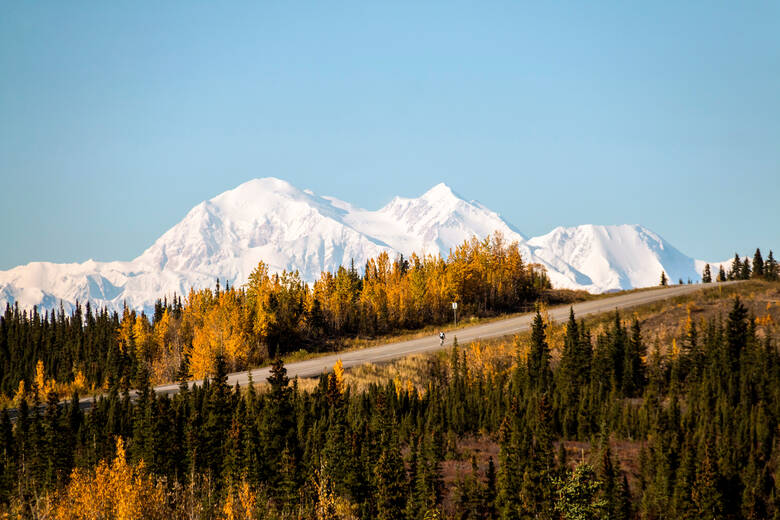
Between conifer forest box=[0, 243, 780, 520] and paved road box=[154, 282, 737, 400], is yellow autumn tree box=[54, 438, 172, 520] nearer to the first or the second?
conifer forest box=[0, 243, 780, 520]

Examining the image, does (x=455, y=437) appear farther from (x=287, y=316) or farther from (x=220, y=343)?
(x=287, y=316)

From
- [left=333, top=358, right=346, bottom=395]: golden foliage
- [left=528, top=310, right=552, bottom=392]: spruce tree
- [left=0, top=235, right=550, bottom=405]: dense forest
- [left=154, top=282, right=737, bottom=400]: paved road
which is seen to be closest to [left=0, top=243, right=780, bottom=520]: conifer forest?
[left=528, top=310, right=552, bottom=392]: spruce tree

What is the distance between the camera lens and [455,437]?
50281mm

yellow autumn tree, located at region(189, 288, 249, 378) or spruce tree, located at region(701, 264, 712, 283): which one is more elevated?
spruce tree, located at region(701, 264, 712, 283)

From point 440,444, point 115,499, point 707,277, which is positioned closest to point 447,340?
point 440,444

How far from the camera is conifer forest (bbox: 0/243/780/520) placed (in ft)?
132

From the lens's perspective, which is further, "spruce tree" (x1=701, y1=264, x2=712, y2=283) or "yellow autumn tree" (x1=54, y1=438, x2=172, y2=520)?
"spruce tree" (x1=701, y1=264, x2=712, y2=283)

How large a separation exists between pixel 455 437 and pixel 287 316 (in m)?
38.9

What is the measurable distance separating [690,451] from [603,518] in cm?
1253

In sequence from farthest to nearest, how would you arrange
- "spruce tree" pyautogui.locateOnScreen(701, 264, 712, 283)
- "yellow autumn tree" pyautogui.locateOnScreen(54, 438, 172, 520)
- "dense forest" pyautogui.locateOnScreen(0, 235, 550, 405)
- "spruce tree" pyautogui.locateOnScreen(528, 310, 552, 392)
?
"spruce tree" pyautogui.locateOnScreen(701, 264, 712, 283), "dense forest" pyautogui.locateOnScreen(0, 235, 550, 405), "spruce tree" pyautogui.locateOnScreen(528, 310, 552, 392), "yellow autumn tree" pyautogui.locateOnScreen(54, 438, 172, 520)

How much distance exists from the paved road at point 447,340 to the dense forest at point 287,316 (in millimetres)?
7004

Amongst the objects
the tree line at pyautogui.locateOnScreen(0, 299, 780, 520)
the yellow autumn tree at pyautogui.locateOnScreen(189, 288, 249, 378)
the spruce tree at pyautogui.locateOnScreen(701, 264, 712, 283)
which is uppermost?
the spruce tree at pyautogui.locateOnScreen(701, 264, 712, 283)

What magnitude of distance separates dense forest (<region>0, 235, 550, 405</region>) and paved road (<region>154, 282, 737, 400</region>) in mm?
7004

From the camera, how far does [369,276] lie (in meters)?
110
